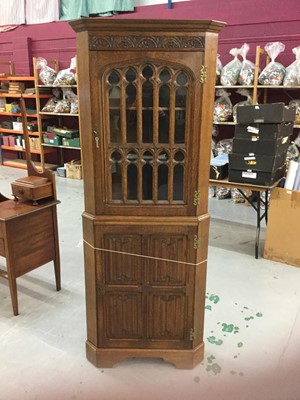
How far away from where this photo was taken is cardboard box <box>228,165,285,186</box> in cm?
305

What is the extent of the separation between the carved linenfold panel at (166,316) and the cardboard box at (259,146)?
162 centimetres

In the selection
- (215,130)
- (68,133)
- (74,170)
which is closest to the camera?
(215,130)

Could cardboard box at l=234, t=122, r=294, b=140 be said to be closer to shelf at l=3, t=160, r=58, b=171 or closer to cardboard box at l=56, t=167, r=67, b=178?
cardboard box at l=56, t=167, r=67, b=178

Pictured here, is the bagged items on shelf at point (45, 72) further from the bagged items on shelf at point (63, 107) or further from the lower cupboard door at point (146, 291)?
the lower cupboard door at point (146, 291)

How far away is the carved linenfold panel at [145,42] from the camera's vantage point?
4.97ft

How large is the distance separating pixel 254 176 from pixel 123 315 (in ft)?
5.70

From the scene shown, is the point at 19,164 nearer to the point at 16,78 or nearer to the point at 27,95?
the point at 27,95

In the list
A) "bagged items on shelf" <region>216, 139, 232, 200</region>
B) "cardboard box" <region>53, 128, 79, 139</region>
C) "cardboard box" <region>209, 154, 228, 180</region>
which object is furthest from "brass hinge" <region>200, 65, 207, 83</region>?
"cardboard box" <region>53, 128, 79, 139</region>

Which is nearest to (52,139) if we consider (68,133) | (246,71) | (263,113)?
(68,133)

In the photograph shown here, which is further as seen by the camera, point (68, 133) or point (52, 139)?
point (52, 139)

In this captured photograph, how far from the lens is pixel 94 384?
190 cm

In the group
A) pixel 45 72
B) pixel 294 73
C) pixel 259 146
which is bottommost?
pixel 259 146

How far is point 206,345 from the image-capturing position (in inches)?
86.4

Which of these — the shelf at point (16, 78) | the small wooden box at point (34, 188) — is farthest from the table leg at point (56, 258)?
the shelf at point (16, 78)
